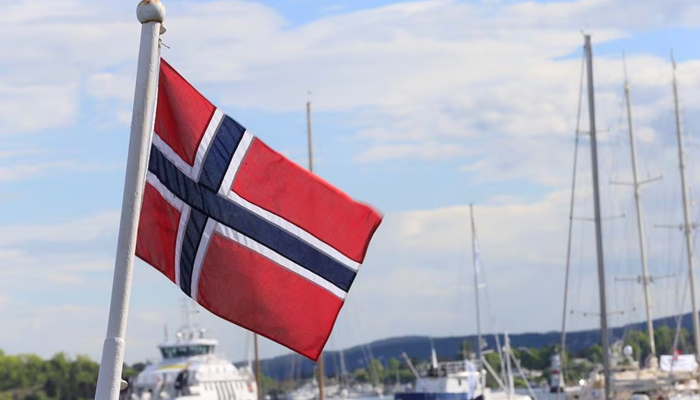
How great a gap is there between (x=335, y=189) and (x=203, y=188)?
3.12 ft

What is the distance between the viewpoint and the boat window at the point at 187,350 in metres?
79.8

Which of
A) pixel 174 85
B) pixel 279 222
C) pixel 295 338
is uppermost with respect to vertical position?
pixel 174 85

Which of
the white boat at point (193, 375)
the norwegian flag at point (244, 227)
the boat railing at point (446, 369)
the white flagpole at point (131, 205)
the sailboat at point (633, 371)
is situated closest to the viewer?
the white flagpole at point (131, 205)

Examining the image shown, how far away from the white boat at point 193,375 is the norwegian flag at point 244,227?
6608 centimetres

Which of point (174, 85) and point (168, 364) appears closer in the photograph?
point (174, 85)

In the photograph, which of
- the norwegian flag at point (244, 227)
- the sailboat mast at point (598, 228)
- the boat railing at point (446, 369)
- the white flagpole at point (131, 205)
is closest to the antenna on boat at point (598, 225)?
the sailboat mast at point (598, 228)

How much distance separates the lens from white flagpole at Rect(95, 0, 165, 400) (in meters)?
8.88

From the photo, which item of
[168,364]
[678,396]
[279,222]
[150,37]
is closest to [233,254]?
[279,222]

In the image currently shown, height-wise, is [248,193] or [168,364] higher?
[168,364]

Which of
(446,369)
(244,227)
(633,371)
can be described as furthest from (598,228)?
(446,369)

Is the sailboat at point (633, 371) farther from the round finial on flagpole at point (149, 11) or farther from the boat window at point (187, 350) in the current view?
the round finial on flagpole at point (149, 11)

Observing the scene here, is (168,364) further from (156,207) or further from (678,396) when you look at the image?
(156,207)

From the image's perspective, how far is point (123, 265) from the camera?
29.2 feet

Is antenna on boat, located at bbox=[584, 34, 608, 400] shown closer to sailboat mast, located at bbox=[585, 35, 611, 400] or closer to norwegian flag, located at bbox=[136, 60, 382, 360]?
sailboat mast, located at bbox=[585, 35, 611, 400]
